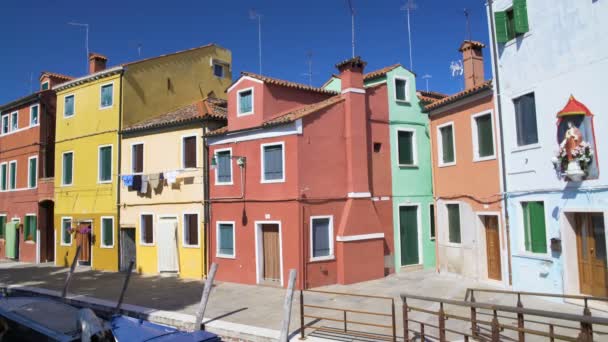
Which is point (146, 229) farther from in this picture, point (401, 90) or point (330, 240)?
point (401, 90)

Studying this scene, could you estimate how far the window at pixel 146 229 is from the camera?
20.2 meters

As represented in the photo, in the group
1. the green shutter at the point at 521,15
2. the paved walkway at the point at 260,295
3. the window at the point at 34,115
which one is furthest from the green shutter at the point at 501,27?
the window at the point at 34,115

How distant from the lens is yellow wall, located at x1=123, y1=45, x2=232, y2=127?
21.4m

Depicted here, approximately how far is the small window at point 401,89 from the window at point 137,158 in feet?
39.1

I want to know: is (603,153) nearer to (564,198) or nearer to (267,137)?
(564,198)

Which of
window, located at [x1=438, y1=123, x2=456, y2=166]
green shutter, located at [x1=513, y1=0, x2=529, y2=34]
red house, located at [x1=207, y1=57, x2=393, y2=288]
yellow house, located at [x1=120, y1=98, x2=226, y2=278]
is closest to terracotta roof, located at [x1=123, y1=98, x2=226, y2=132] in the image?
yellow house, located at [x1=120, y1=98, x2=226, y2=278]

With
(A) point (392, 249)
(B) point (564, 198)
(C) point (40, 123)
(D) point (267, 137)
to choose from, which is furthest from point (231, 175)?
(C) point (40, 123)

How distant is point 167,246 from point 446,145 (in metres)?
12.3

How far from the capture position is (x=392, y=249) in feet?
57.5

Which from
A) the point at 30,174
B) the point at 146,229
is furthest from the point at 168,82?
the point at 30,174

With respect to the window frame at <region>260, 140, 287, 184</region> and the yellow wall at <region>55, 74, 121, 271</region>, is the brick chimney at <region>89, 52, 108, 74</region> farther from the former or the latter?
the window frame at <region>260, 140, 287, 184</region>

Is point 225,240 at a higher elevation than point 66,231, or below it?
below

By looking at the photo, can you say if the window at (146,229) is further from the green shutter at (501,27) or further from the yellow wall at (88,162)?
the green shutter at (501,27)

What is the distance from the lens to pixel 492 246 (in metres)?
14.4
